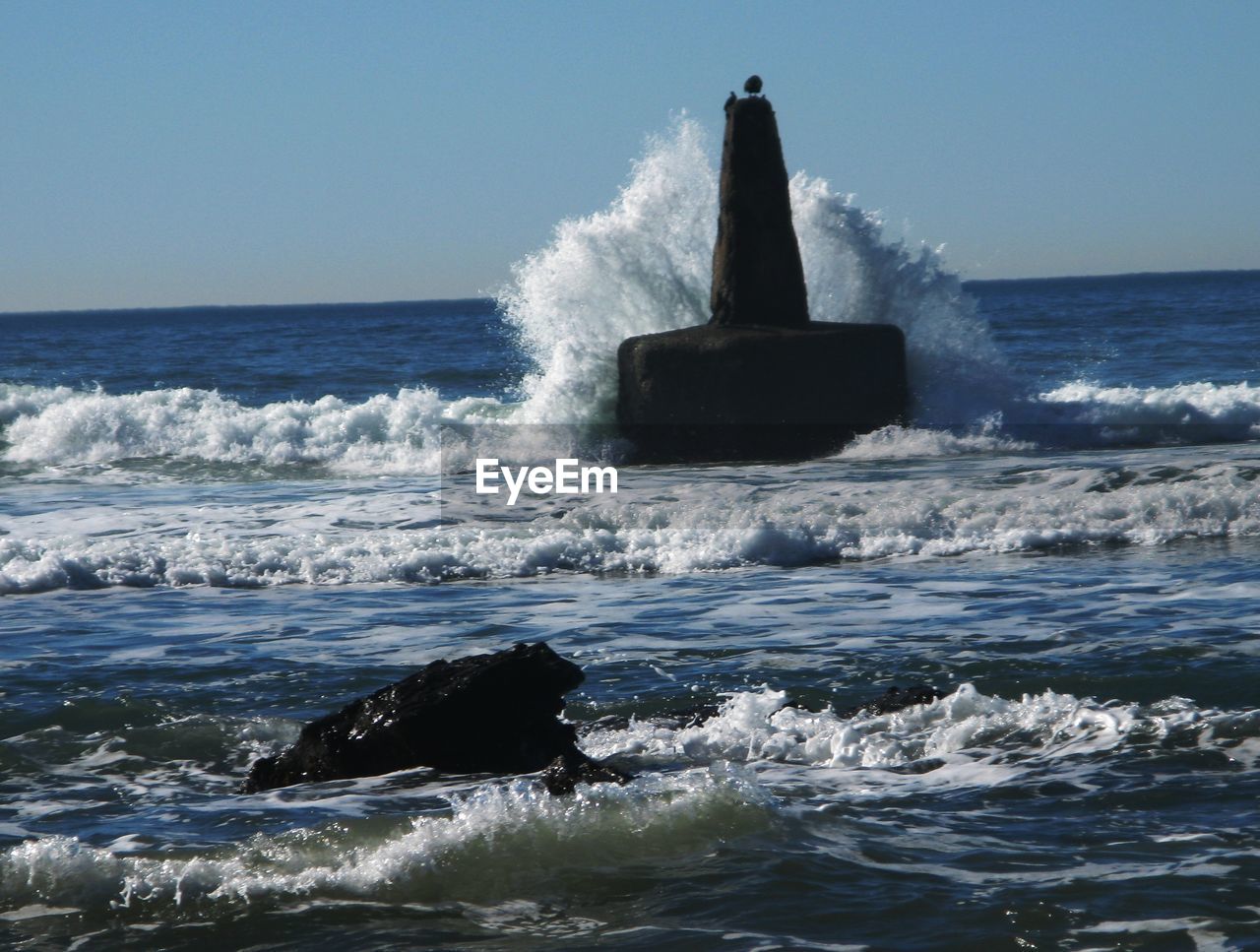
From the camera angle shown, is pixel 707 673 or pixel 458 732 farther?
pixel 707 673

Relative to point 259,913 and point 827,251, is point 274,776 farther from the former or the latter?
point 827,251

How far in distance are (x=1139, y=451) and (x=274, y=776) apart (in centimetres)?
→ 1175

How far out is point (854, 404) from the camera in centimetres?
1510

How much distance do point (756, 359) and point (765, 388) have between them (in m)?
0.29

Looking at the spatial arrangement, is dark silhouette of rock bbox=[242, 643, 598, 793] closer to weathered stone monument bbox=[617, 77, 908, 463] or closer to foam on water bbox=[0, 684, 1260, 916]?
foam on water bbox=[0, 684, 1260, 916]

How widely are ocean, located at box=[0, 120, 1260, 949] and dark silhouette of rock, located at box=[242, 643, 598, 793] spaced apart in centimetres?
10

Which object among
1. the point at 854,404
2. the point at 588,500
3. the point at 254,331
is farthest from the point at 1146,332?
the point at 254,331

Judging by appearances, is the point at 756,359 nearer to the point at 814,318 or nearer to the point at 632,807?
the point at 814,318

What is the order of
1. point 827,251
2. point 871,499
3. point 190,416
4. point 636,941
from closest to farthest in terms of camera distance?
point 636,941, point 871,499, point 827,251, point 190,416

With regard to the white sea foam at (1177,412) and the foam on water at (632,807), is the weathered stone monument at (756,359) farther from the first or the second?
the foam on water at (632,807)

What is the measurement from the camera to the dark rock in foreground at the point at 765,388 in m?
14.8

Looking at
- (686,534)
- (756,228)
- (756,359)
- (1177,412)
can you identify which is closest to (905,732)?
(686,534)

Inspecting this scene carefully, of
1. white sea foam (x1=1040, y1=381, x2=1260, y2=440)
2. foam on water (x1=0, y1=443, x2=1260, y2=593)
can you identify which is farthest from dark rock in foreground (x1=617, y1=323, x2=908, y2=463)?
white sea foam (x1=1040, y1=381, x2=1260, y2=440)

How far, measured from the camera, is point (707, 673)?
643cm
